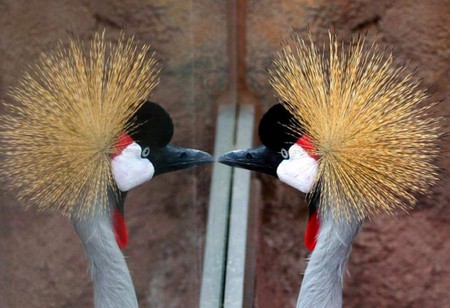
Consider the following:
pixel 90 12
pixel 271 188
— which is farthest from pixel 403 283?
pixel 90 12

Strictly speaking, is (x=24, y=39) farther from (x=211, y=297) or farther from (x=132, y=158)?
(x=211, y=297)

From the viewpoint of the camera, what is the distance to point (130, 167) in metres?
1.26

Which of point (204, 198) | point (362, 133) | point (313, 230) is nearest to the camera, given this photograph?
point (362, 133)

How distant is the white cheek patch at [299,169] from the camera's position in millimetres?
1250

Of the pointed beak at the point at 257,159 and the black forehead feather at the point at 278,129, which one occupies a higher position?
the black forehead feather at the point at 278,129

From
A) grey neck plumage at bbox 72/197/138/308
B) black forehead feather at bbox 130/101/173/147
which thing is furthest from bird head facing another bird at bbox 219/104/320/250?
grey neck plumage at bbox 72/197/138/308

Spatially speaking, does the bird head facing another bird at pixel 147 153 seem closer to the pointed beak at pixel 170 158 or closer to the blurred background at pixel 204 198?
the pointed beak at pixel 170 158

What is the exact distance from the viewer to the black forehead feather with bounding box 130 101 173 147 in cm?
126

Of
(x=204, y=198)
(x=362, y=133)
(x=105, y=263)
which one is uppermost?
(x=362, y=133)

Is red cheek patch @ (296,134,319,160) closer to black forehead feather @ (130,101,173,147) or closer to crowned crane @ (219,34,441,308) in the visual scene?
crowned crane @ (219,34,441,308)

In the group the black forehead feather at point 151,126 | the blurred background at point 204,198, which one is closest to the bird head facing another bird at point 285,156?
the black forehead feather at point 151,126

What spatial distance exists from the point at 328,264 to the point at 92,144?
0.41m

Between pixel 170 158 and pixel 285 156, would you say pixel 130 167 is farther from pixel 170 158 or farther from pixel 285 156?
pixel 285 156

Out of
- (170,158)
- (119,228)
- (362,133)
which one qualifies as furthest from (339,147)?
(119,228)
